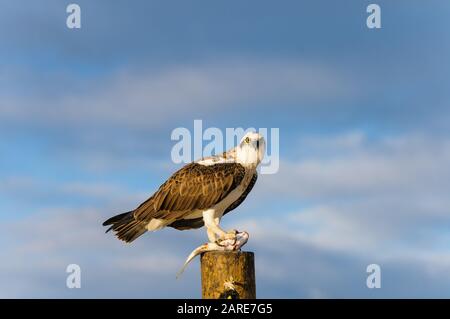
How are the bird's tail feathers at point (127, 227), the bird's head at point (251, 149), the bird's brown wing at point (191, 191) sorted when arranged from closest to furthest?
the bird's brown wing at point (191, 191), the bird's head at point (251, 149), the bird's tail feathers at point (127, 227)

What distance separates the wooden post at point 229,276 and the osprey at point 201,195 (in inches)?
44.8

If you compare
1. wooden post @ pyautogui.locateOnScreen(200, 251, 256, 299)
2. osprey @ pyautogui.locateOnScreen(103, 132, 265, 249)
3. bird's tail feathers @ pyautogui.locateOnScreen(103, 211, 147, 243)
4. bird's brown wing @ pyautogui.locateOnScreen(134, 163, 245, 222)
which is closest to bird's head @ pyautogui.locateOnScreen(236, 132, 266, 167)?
osprey @ pyautogui.locateOnScreen(103, 132, 265, 249)

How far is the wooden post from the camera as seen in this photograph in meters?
12.5

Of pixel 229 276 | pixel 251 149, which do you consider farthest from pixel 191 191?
pixel 229 276

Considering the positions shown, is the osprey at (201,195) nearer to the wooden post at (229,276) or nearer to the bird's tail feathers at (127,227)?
the bird's tail feathers at (127,227)

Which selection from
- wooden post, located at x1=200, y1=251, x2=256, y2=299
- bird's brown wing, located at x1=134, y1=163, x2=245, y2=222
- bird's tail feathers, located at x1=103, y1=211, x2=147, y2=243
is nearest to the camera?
wooden post, located at x1=200, y1=251, x2=256, y2=299

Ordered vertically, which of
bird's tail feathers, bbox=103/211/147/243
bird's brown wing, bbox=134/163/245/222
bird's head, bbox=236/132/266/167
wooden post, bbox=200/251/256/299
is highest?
bird's head, bbox=236/132/266/167

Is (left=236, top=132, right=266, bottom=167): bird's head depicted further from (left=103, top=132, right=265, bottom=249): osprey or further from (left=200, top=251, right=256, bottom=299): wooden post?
(left=200, top=251, right=256, bottom=299): wooden post

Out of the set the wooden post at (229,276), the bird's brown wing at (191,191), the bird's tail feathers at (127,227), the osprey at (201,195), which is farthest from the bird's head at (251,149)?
the bird's tail feathers at (127,227)

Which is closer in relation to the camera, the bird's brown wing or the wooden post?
the wooden post

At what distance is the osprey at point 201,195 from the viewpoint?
46.9ft
